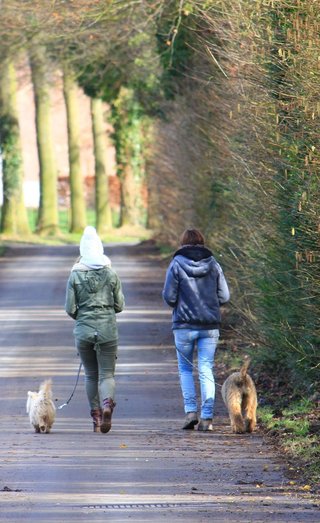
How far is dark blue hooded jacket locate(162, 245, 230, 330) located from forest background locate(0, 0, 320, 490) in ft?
2.29

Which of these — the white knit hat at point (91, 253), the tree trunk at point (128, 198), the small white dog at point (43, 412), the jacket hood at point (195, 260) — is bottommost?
the tree trunk at point (128, 198)

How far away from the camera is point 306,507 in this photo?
27.2ft

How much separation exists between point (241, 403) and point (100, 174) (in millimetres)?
40915

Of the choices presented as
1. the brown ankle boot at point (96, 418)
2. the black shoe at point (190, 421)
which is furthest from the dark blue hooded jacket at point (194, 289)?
the brown ankle boot at point (96, 418)

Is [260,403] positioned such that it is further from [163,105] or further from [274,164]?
[163,105]

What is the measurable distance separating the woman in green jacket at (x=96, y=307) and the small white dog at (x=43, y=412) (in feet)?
1.62

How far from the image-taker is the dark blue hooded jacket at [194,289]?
12203mm

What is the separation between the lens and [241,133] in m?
14.0

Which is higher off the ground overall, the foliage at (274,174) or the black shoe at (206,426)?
the foliage at (274,174)

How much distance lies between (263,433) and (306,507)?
11.1 ft

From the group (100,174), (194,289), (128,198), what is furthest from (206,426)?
(100,174)

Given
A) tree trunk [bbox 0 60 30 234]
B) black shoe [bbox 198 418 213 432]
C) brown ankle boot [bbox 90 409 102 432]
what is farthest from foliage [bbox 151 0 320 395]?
tree trunk [bbox 0 60 30 234]

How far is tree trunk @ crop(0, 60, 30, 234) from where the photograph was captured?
46.6m

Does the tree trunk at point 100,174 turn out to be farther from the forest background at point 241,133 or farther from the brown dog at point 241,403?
the brown dog at point 241,403
